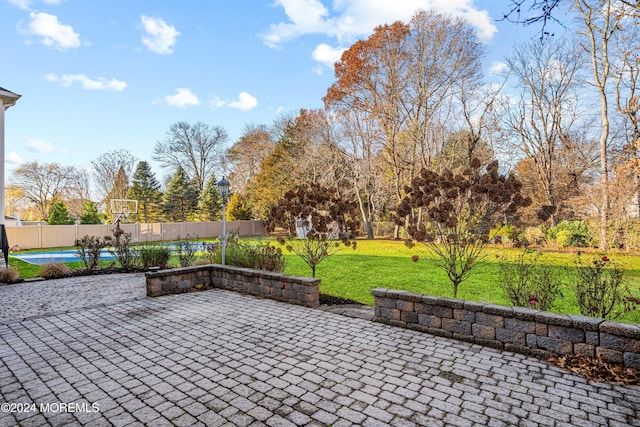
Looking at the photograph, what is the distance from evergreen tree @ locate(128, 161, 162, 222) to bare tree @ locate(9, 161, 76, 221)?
498cm

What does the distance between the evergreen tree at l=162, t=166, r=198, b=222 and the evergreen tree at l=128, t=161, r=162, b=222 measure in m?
1.10

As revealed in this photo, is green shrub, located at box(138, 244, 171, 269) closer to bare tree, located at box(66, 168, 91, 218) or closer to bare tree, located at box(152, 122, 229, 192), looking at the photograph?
bare tree, located at box(152, 122, 229, 192)

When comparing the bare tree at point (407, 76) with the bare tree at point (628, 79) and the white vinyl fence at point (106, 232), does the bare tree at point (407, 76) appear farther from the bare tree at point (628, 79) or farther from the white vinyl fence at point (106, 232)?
the white vinyl fence at point (106, 232)

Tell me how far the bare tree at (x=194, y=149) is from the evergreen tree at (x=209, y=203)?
2.28 metres

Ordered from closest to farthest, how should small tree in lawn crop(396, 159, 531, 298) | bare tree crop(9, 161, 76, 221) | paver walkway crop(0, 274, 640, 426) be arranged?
paver walkway crop(0, 274, 640, 426) → small tree in lawn crop(396, 159, 531, 298) → bare tree crop(9, 161, 76, 221)

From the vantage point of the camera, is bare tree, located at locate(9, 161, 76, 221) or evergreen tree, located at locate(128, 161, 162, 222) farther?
evergreen tree, located at locate(128, 161, 162, 222)

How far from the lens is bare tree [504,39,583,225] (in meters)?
17.5

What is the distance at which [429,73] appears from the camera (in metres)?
16.9

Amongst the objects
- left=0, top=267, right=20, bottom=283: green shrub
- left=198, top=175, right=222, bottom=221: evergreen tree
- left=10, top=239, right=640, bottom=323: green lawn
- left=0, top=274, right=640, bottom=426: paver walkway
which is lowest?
left=0, top=274, right=640, bottom=426: paver walkway

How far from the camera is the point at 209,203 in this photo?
28.6 metres

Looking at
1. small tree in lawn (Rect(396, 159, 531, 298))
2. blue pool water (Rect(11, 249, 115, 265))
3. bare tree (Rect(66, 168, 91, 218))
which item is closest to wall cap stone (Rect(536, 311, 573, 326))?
small tree in lawn (Rect(396, 159, 531, 298))

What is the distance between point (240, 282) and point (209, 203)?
920 inches

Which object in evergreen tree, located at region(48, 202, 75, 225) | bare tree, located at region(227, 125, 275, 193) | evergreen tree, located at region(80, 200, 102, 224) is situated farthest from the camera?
bare tree, located at region(227, 125, 275, 193)

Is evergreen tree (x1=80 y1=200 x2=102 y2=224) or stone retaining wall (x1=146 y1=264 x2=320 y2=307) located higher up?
evergreen tree (x1=80 y1=200 x2=102 y2=224)
